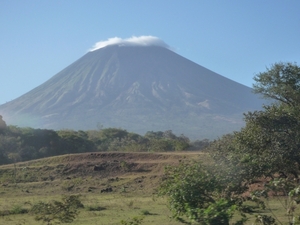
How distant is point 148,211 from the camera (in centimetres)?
1545

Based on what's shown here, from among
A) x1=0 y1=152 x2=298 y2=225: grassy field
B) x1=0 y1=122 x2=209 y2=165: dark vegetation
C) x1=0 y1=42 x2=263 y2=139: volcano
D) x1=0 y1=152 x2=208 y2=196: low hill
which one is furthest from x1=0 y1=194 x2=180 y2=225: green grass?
x1=0 y1=42 x2=263 y2=139: volcano

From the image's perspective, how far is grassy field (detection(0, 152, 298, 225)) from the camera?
16625 millimetres

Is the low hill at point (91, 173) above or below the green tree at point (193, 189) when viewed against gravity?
below

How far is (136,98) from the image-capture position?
113 metres

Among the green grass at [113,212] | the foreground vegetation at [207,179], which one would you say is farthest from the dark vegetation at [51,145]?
the green grass at [113,212]

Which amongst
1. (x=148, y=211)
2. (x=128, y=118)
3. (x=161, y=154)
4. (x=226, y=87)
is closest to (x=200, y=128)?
(x=128, y=118)

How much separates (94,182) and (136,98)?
87.5m

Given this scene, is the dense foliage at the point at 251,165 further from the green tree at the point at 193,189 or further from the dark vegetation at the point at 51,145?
the dark vegetation at the point at 51,145

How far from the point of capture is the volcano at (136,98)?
Answer: 330ft

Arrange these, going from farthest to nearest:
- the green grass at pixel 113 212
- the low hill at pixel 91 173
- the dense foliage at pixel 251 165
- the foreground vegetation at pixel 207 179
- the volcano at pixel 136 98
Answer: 1. the volcano at pixel 136 98
2. the low hill at pixel 91 173
3. the green grass at pixel 113 212
4. the foreground vegetation at pixel 207 179
5. the dense foliage at pixel 251 165

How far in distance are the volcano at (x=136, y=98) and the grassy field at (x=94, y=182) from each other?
61.6m

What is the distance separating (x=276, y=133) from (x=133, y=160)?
19.3 metres

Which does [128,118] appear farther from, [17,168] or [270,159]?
[270,159]

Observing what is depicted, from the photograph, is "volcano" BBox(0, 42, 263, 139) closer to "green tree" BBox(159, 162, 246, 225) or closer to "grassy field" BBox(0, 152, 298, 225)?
"grassy field" BBox(0, 152, 298, 225)
